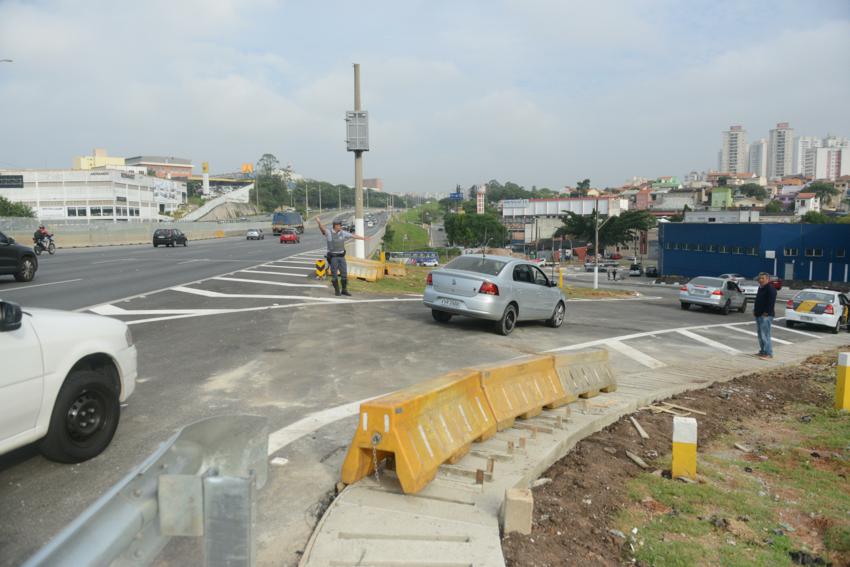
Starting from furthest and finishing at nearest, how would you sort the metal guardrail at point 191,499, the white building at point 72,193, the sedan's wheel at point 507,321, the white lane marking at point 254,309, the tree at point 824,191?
the tree at point 824,191, the white building at point 72,193, the sedan's wheel at point 507,321, the white lane marking at point 254,309, the metal guardrail at point 191,499

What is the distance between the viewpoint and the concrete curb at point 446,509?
3869mm

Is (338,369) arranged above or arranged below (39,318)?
below

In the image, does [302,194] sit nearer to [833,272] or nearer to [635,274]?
[635,274]

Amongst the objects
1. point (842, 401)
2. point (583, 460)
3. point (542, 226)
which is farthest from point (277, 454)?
point (542, 226)

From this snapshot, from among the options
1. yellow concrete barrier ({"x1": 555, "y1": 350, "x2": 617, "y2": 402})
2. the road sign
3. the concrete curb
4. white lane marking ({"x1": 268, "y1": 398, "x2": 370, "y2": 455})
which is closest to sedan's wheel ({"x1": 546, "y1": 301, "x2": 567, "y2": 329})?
yellow concrete barrier ({"x1": 555, "y1": 350, "x2": 617, "y2": 402})

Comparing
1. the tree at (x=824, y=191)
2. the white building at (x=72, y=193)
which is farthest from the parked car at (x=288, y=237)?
the tree at (x=824, y=191)

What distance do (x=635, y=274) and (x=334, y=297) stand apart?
203 ft

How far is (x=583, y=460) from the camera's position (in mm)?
6098

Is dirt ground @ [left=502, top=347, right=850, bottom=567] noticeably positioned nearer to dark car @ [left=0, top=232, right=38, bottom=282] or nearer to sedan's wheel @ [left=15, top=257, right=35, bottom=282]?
dark car @ [left=0, top=232, right=38, bottom=282]

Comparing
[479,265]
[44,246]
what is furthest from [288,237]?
[479,265]

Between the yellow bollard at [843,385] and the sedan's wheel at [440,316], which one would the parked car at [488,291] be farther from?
the yellow bollard at [843,385]

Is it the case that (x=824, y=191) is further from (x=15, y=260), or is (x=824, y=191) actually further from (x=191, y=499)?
(x=191, y=499)

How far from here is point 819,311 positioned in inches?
789

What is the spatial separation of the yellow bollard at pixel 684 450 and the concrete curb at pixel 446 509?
997 mm
